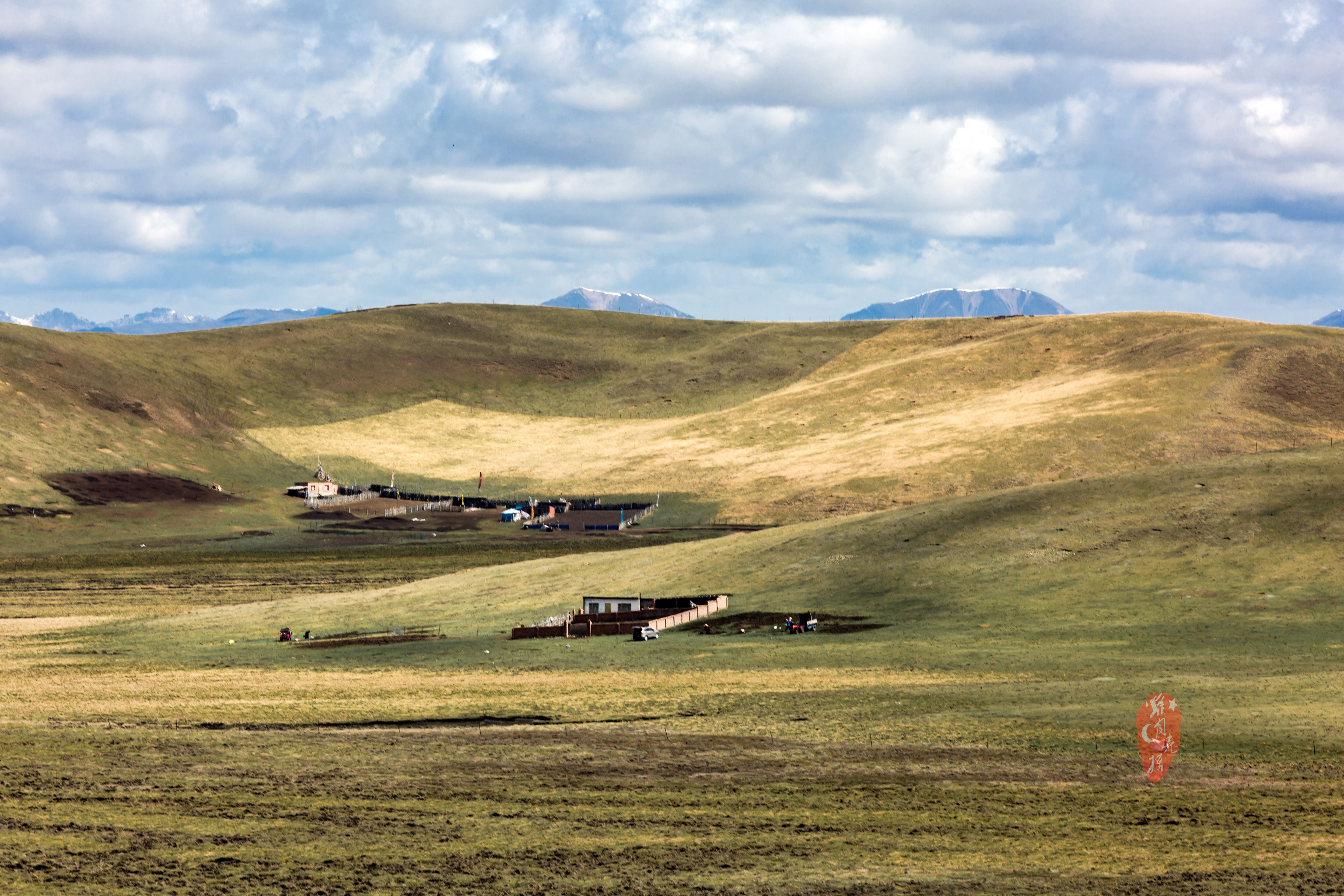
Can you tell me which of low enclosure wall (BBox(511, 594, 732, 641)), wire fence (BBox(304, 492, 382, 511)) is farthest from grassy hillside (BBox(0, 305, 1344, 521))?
low enclosure wall (BBox(511, 594, 732, 641))

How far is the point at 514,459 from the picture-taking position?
627ft

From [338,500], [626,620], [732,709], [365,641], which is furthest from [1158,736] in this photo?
[338,500]

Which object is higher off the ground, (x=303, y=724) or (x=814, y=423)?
(x=814, y=423)

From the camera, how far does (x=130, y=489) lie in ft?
534

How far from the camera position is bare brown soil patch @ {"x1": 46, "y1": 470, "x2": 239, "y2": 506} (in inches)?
6191

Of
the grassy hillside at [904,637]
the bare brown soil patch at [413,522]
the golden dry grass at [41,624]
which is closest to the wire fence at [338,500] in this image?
the bare brown soil patch at [413,522]

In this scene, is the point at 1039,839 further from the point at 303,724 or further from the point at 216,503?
the point at 216,503

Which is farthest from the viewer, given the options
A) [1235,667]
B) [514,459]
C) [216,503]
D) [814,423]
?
[514,459]

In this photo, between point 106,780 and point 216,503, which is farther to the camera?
point 216,503

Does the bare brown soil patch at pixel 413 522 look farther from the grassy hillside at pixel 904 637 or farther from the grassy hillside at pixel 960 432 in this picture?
the grassy hillside at pixel 904 637

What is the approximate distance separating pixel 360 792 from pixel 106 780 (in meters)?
6.53

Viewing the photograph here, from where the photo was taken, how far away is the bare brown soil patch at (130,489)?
157 metres

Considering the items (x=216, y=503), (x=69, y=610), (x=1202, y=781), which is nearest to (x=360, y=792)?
(x=1202, y=781)

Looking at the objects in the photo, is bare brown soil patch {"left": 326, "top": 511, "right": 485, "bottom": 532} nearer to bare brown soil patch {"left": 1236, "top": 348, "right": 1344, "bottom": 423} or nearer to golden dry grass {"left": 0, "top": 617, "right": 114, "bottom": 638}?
golden dry grass {"left": 0, "top": 617, "right": 114, "bottom": 638}
